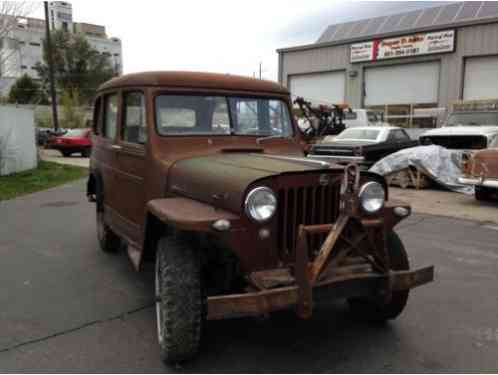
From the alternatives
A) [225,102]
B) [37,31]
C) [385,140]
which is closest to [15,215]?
[225,102]

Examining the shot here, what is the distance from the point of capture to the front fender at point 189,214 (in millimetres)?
2734

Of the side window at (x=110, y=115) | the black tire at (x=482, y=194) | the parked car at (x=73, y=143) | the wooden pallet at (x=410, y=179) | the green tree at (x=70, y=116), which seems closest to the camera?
the side window at (x=110, y=115)

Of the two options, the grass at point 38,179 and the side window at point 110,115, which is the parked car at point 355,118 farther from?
the side window at point 110,115

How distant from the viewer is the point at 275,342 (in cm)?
338

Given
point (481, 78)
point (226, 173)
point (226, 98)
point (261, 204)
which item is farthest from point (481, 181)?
point (481, 78)

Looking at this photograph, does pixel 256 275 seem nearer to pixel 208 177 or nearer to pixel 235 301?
pixel 235 301

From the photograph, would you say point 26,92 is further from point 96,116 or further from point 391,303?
point 391,303

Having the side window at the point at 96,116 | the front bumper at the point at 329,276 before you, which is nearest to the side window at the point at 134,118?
the side window at the point at 96,116

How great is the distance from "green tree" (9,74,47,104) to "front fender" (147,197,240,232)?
45.1 metres

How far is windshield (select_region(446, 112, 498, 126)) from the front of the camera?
42.8ft

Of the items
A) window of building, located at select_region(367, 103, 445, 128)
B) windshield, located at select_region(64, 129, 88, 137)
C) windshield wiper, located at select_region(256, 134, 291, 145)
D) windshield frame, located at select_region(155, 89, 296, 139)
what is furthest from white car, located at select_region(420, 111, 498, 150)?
windshield, located at select_region(64, 129, 88, 137)

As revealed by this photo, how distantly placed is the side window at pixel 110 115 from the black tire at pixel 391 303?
287cm

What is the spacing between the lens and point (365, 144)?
1259cm

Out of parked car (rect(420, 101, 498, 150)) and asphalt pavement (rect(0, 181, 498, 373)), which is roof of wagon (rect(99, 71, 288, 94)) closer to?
asphalt pavement (rect(0, 181, 498, 373))
